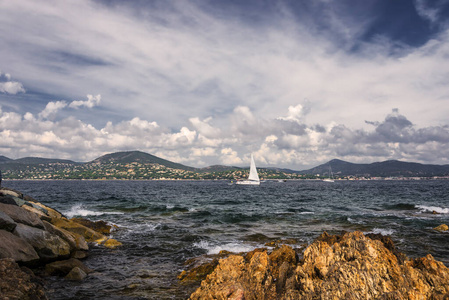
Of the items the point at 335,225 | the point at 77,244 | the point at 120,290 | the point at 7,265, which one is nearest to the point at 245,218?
the point at 335,225

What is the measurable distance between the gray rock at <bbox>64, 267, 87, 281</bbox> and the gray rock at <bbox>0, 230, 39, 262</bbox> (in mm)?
1772

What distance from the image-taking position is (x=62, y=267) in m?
13.4

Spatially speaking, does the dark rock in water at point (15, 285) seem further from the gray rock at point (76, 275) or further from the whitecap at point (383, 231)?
the whitecap at point (383, 231)

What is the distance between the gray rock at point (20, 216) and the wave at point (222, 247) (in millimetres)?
10457

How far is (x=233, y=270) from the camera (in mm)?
9508

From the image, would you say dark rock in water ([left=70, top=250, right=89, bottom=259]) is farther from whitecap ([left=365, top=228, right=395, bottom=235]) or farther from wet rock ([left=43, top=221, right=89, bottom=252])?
whitecap ([left=365, top=228, right=395, bottom=235])

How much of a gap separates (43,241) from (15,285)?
294 inches

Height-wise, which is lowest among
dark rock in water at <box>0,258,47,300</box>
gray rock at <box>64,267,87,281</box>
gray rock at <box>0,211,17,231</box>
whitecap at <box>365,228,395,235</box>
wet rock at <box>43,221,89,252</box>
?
whitecap at <box>365,228,395,235</box>

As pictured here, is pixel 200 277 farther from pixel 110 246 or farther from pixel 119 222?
pixel 119 222

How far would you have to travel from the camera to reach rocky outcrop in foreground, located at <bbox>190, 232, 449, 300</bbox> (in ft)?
23.2

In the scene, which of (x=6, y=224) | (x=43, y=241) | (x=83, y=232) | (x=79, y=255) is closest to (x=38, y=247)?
(x=43, y=241)

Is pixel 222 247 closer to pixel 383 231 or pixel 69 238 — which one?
pixel 69 238

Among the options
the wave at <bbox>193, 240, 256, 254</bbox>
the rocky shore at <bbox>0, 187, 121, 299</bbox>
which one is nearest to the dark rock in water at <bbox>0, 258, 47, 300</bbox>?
the rocky shore at <bbox>0, 187, 121, 299</bbox>

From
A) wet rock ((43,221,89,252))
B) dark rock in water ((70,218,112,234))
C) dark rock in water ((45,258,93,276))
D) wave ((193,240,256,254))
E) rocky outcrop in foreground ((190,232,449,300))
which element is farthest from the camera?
dark rock in water ((70,218,112,234))
